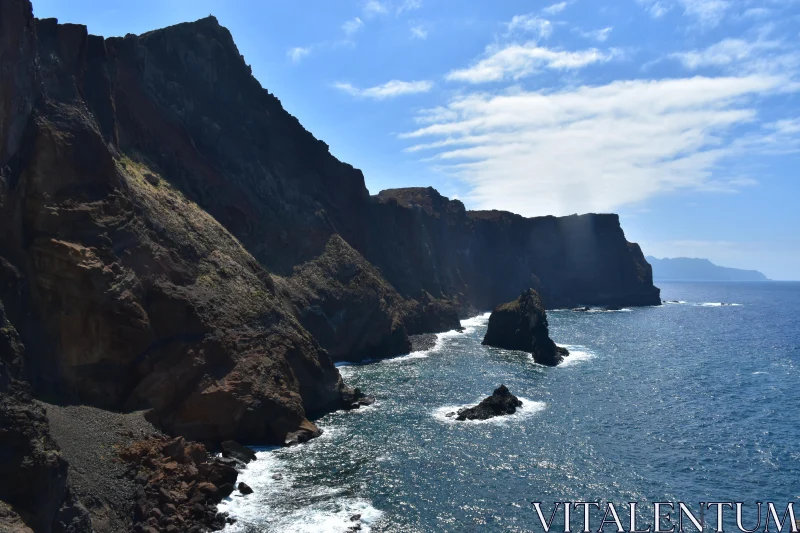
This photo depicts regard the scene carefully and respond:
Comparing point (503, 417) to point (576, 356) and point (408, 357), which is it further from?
point (576, 356)

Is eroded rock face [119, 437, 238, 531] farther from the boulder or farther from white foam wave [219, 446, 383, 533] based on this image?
the boulder

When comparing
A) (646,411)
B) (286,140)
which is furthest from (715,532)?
(286,140)

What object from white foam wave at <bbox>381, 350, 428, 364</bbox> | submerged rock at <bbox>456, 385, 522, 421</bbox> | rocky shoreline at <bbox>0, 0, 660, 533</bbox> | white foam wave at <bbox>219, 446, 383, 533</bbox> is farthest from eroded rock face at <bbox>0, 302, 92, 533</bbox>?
white foam wave at <bbox>381, 350, 428, 364</bbox>

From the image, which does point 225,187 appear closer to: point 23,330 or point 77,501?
point 23,330

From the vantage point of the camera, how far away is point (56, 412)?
3550 centimetres

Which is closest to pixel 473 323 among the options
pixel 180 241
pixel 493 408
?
pixel 493 408

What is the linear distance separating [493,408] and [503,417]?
4.99ft

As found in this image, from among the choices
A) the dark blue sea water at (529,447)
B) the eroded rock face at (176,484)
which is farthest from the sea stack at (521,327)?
the eroded rock face at (176,484)

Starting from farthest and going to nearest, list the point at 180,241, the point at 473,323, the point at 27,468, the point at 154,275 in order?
1. the point at 473,323
2. the point at 180,241
3. the point at 154,275
4. the point at 27,468

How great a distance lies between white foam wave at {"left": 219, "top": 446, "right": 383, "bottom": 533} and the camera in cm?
3253

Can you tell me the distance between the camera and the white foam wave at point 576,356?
84.5 m

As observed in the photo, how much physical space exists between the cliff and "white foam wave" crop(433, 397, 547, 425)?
10040 mm

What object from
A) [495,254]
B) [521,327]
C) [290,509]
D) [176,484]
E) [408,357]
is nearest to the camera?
[290,509]

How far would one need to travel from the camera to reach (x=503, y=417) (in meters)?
54.7
